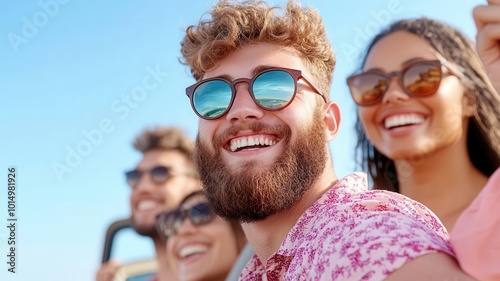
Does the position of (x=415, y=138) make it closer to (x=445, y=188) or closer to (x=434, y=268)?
(x=445, y=188)

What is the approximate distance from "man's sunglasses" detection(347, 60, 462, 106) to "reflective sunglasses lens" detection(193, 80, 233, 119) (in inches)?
59.6

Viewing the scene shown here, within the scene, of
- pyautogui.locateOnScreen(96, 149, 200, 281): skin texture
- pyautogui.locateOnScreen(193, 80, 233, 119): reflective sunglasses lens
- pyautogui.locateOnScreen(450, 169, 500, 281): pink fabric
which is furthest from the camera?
pyautogui.locateOnScreen(96, 149, 200, 281): skin texture

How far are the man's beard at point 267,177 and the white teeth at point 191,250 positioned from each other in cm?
251

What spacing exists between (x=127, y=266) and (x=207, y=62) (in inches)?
159

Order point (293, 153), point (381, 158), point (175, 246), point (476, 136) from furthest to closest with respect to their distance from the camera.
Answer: point (175, 246) → point (381, 158) → point (476, 136) → point (293, 153)

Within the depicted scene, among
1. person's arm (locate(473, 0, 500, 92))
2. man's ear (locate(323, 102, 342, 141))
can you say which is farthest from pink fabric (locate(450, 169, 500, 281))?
man's ear (locate(323, 102, 342, 141))

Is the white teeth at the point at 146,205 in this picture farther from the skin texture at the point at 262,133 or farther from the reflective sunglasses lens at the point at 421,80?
the skin texture at the point at 262,133

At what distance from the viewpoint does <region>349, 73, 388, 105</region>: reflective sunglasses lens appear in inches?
152

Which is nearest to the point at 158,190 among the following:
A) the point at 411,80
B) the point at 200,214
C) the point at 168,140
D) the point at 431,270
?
the point at 168,140

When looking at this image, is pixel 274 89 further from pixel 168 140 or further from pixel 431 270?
pixel 168 140

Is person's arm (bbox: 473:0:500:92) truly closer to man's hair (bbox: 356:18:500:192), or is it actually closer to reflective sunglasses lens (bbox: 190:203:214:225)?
man's hair (bbox: 356:18:500:192)

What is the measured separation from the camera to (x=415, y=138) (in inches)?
148

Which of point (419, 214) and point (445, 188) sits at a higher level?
point (445, 188)

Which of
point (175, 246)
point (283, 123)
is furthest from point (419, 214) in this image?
point (175, 246)
